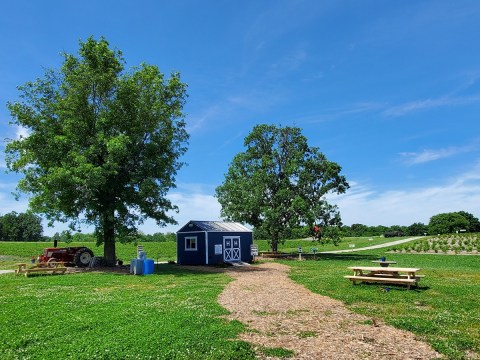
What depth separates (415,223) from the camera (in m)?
120

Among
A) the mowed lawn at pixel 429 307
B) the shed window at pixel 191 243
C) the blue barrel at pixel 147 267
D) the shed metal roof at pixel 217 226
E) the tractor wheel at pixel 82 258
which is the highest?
the shed metal roof at pixel 217 226

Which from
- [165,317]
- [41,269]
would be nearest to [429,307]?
Result: [165,317]

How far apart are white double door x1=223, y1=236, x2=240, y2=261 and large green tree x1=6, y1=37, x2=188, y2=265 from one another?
26.1 ft

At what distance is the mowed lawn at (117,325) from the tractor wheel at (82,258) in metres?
13.4

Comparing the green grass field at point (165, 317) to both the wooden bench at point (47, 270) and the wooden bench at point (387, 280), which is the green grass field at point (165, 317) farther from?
the wooden bench at point (47, 270)

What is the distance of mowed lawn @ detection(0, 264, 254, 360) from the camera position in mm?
7930

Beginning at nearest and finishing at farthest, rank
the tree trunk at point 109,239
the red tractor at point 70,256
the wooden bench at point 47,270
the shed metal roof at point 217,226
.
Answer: the wooden bench at point 47,270 → the tree trunk at point 109,239 → the red tractor at point 70,256 → the shed metal roof at point 217,226

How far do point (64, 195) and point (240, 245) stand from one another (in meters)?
17.4

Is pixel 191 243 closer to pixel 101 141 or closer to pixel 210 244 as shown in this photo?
pixel 210 244

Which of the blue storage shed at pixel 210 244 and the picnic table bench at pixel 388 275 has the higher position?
the blue storage shed at pixel 210 244

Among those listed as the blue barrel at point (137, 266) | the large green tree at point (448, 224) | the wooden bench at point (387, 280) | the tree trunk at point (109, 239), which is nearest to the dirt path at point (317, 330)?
the wooden bench at point (387, 280)

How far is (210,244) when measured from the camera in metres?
33.9

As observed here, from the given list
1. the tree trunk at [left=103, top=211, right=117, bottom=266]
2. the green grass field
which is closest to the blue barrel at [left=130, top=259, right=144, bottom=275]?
the tree trunk at [left=103, top=211, right=117, bottom=266]

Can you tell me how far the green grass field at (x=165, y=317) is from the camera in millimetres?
8102
